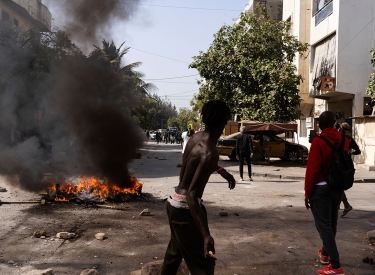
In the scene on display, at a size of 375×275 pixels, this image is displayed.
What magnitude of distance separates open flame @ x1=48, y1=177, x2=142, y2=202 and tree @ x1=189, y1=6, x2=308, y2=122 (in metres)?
12.7

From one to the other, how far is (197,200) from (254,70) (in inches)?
721

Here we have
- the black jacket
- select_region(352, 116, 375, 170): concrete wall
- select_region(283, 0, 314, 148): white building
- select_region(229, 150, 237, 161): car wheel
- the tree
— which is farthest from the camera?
select_region(283, 0, 314, 148): white building

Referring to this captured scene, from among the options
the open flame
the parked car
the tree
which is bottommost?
the open flame

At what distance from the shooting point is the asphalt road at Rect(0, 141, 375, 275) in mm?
4637

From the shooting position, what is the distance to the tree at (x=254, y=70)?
2019cm

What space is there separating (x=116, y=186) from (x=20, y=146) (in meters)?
2.29

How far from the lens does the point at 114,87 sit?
1134 centimetres

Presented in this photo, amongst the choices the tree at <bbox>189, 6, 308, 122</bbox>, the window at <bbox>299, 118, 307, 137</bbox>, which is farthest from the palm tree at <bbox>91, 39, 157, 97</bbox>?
the window at <bbox>299, 118, 307, 137</bbox>

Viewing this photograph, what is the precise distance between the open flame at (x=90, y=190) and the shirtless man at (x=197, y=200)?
5449 mm

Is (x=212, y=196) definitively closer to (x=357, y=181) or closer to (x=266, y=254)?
(x=266, y=254)

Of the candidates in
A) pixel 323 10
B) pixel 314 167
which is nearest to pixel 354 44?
pixel 323 10

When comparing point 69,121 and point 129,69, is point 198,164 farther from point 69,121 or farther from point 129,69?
point 129,69

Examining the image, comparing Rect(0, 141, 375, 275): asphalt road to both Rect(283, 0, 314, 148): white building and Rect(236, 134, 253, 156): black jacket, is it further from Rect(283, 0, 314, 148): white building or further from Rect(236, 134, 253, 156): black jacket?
Rect(283, 0, 314, 148): white building

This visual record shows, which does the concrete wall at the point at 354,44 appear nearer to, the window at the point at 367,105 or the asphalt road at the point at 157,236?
the window at the point at 367,105
